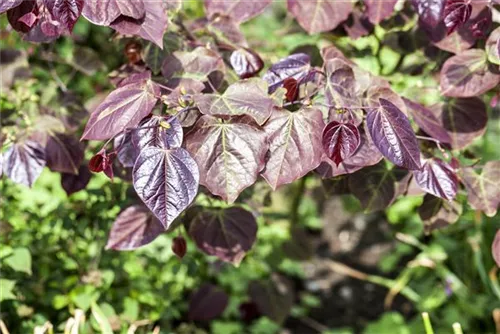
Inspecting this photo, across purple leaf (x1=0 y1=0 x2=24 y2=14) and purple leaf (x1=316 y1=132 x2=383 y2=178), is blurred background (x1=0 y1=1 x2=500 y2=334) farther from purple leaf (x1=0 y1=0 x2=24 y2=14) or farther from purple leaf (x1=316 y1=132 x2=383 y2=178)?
purple leaf (x1=0 y1=0 x2=24 y2=14)

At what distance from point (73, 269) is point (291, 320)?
3.16ft

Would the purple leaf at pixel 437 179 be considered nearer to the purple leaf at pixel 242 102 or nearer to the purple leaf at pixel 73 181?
the purple leaf at pixel 242 102

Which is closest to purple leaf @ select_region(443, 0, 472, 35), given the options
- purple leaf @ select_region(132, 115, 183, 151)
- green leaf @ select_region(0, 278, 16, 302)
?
purple leaf @ select_region(132, 115, 183, 151)

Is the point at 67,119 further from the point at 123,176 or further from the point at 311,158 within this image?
the point at 311,158

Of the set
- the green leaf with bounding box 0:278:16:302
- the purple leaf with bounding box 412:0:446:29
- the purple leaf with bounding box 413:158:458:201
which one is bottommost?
the green leaf with bounding box 0:278:16:302

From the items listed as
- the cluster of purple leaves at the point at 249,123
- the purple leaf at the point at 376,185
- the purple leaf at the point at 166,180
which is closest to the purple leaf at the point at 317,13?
the cluster of purple leaves at the point at 249,123

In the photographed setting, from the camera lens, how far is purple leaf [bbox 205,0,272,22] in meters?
1.83

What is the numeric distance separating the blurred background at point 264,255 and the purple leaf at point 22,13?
→ 0.38 metres

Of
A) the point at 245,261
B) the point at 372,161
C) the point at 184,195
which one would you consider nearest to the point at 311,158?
the point at 372,161

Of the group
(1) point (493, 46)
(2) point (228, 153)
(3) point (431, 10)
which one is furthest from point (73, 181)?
(1) point (493, 46)

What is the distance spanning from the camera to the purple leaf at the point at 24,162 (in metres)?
1.75

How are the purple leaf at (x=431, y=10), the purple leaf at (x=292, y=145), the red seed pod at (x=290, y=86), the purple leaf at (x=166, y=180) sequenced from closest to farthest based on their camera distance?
1. the purple leaf at (x=166, y=180)
2. the purple leaf at (x=292, y=145)
3. the red seed pod at (x=290, y=86)
4. the purple leaf at (x=431, y=10)

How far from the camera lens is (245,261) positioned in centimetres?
275

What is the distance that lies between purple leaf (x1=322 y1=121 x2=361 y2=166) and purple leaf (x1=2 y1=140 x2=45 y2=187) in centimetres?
75
